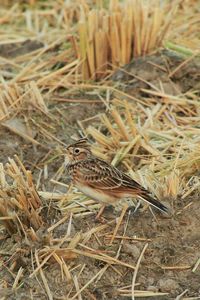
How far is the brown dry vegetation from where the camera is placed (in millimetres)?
7012

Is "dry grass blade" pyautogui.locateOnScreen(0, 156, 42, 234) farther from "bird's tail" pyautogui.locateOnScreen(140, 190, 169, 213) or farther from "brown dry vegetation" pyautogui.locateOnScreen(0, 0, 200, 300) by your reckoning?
"bird's tail" pyautogui.locateOnScreen(140, 190, 169, 213)

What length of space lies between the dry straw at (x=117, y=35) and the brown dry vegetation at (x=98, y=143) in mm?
15

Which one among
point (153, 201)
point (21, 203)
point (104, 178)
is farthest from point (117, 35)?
point (21, 203)

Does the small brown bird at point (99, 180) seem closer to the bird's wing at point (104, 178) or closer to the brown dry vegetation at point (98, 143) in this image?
the bird's wing at point (104, 178)

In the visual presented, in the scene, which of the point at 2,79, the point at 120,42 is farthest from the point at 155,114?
the point at 2,79

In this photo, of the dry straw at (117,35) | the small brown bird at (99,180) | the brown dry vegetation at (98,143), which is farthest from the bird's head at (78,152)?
the dry straw at (117,35)

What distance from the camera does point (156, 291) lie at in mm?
6863

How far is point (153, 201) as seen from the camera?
7.43m

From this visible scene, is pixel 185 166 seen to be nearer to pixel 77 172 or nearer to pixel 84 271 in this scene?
pixel 77 172

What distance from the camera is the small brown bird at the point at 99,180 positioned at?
7.59m

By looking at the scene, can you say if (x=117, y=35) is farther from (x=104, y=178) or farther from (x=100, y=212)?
(x=100, y=212)

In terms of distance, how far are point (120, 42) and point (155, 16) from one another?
0.56 metres

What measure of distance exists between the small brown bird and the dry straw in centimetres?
291

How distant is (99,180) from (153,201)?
598 millimetres
